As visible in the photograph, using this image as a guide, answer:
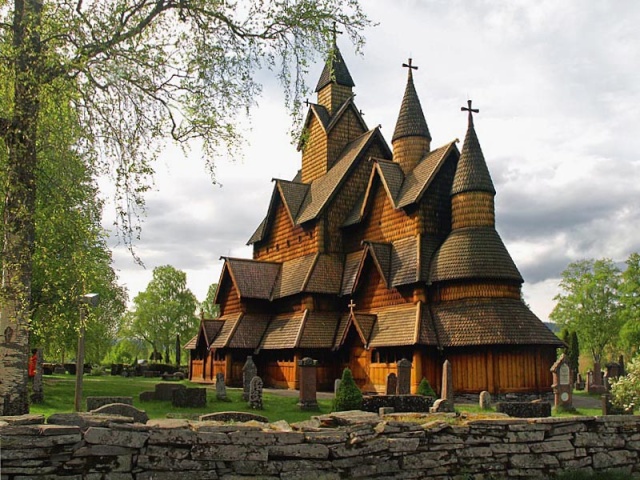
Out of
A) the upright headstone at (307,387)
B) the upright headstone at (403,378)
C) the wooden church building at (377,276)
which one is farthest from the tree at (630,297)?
the upright headstone at (307,387)

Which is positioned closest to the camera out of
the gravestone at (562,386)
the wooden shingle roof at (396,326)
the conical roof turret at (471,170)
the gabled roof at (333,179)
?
the gravestone at (562,386)

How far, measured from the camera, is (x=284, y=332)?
33.0m

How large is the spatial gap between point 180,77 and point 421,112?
24.1m

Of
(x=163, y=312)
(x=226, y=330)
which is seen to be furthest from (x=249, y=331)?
(x=163, y=312)

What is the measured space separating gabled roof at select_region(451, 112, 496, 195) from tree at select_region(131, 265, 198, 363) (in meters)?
49.4

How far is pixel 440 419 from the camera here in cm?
961

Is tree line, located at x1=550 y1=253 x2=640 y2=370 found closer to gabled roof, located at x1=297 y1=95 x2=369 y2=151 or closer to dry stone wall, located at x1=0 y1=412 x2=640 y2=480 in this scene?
gabled roof, located at x1=297 y1=95 x2=369 y2=151

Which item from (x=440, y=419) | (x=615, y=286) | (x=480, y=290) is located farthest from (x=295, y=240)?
(x=615, y=286)

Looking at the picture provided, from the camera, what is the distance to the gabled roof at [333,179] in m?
35.5

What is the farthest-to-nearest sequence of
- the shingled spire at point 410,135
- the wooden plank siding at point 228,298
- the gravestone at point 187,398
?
the wooden plank siding at point 228,298 < the shingled spire at point 410,135 < the gravestone at point 187,398

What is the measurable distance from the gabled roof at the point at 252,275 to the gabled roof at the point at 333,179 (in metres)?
3.75

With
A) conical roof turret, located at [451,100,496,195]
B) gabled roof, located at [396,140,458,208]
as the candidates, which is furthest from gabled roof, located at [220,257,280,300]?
conical roof turret, located at [451,100,496,195]

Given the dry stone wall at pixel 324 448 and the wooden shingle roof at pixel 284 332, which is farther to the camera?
the wooden shingle roof at pixel 284 332

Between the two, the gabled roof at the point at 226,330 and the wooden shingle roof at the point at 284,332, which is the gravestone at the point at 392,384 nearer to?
the wooden shingle roof at the point at 284,332
